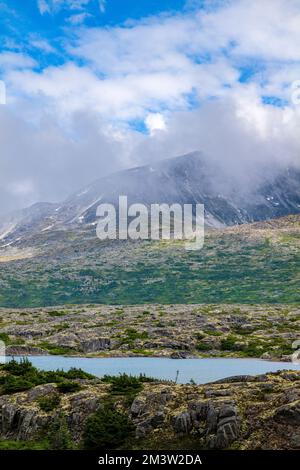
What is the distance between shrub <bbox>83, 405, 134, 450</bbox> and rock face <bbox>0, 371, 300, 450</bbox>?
1073mm

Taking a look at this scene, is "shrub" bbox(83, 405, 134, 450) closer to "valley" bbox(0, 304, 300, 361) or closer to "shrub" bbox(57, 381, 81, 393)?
"shrub" bbox(57, 381, 81, 393)

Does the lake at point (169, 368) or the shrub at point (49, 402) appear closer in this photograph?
the shrub at point (49, 402)

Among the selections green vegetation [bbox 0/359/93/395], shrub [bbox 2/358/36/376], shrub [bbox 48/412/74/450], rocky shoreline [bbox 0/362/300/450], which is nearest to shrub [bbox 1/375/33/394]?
green vegetation [bbox 0/359/93/395]

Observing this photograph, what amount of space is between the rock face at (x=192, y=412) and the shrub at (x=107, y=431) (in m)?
1.07

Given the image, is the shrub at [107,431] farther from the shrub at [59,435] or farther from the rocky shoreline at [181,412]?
the shrub at [59,435]

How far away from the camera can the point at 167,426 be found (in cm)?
4184

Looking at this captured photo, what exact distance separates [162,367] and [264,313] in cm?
10239

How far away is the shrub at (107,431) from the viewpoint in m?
40.0

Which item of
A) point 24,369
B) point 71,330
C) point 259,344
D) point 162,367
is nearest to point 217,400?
point 24,369

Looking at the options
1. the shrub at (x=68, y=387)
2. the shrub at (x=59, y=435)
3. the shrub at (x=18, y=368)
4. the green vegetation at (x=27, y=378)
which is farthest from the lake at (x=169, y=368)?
the shrub at (x=59, y=435)

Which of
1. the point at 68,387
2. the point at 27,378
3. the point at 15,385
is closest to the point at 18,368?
the point at 27,378

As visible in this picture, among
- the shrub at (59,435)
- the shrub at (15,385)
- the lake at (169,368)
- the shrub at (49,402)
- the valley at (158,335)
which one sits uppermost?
the shrub at (15,385)

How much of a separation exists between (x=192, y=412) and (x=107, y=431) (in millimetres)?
6494

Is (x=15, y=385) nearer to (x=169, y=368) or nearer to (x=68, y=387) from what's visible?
(x=68, y=387)
